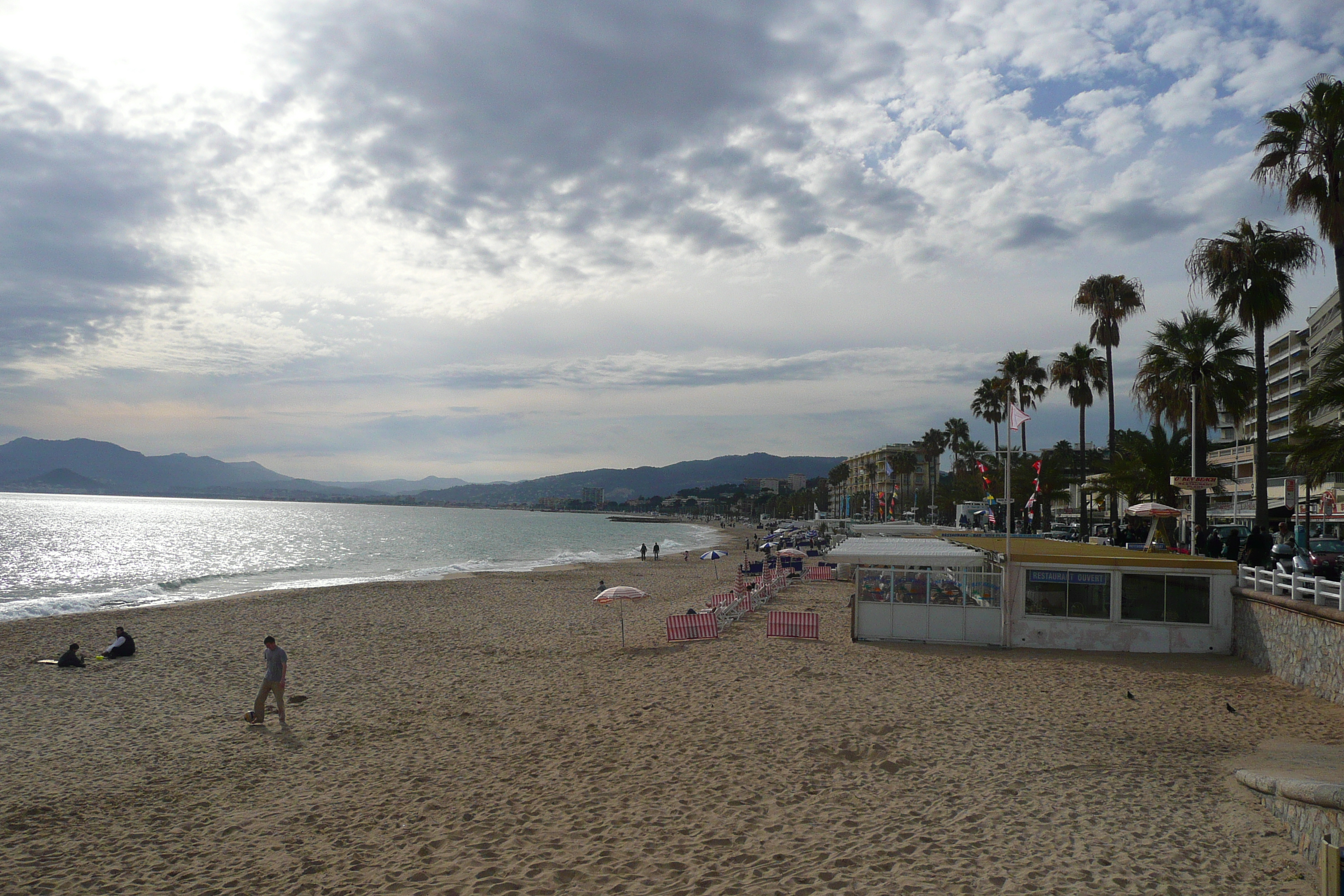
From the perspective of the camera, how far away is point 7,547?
202ft

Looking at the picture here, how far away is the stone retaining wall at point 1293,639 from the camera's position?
37.4 feet

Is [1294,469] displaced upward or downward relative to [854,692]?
upward

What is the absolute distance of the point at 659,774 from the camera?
361 inches

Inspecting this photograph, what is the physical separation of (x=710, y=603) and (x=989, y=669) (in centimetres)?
1220

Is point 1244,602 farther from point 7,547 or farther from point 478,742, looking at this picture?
point 7,547

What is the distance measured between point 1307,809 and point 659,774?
6.34 meters

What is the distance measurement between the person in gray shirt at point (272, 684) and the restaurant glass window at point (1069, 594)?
13959mm

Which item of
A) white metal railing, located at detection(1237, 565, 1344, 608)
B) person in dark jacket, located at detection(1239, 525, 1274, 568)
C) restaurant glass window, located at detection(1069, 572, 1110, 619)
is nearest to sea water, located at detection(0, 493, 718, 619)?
restaurant glass window, located at detection(1069, 572, 1110, 619)

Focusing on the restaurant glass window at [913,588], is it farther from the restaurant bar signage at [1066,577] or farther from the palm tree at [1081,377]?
the palm tree at [1081,377]

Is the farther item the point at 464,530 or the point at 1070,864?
the point at 464,530

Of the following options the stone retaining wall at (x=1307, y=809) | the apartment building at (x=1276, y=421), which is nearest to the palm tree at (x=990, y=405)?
the apartment building at (x=1276, y=421)

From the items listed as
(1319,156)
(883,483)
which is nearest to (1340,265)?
(1319,156)

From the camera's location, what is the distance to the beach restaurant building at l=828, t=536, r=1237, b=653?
50.4 ft

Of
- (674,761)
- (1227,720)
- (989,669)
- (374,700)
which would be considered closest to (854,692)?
(989,669)
